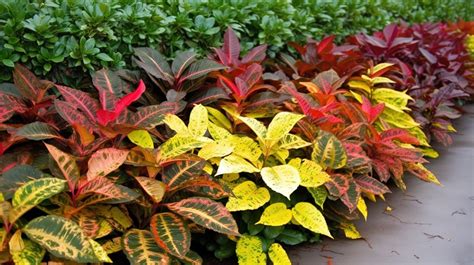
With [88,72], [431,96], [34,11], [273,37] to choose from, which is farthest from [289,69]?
[34,11]

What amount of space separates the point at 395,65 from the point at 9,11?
262 cm

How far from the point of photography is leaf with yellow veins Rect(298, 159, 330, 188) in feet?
6.59

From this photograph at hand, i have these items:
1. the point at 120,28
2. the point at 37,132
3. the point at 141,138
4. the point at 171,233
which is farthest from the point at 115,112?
the point at 120,28

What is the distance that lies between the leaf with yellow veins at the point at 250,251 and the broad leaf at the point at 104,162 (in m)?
0.61

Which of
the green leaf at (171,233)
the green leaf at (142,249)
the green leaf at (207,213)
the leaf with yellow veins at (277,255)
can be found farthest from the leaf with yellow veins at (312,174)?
the green leaf at (142,249)

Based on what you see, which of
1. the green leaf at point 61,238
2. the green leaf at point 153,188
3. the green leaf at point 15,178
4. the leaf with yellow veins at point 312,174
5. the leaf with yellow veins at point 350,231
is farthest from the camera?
the leaf with yellow veins at point 350,231

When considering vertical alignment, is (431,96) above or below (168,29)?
below

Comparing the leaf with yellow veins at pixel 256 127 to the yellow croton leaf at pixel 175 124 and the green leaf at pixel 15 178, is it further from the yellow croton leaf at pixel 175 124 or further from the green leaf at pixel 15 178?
the green leaf at pixel 15 178

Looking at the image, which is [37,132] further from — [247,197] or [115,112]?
[247,197]

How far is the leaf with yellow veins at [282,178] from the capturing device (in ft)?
6.01

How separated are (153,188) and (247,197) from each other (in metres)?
0.45

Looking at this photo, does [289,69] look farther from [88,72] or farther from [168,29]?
[88,72]

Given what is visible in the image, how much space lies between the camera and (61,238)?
1.45 meters

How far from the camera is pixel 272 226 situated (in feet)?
6.64
